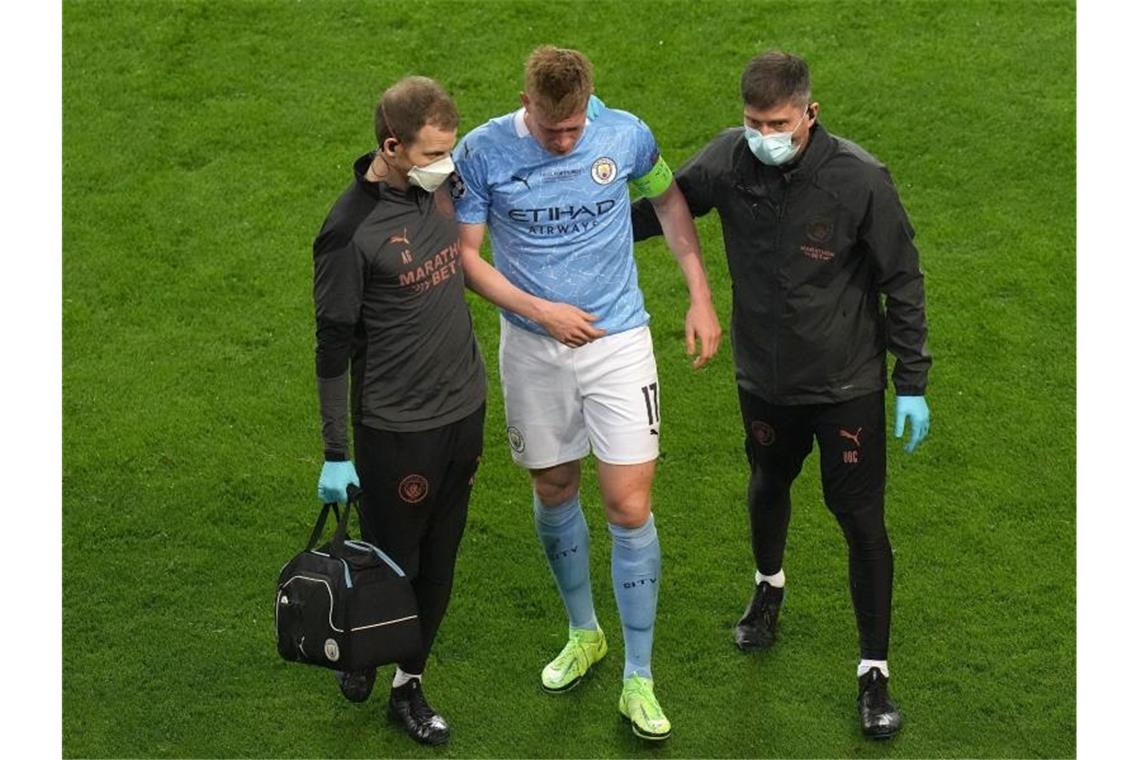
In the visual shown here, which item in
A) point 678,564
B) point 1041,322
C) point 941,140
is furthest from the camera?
point 941,140

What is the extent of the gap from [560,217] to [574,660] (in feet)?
4.91

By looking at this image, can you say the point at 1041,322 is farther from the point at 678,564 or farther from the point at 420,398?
the point at 420,398

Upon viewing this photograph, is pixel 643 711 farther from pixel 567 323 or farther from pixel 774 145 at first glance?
pixel 774 145

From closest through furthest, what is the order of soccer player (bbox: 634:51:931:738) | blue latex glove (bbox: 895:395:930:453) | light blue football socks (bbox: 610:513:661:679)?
soccer player (bbox: 634:51:931:738) → blue latex glove (bbox: 895:395:930:453) → light blue football socks (bbox: 610:513:661:679)

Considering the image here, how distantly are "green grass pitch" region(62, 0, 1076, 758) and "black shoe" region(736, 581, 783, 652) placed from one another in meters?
0.06

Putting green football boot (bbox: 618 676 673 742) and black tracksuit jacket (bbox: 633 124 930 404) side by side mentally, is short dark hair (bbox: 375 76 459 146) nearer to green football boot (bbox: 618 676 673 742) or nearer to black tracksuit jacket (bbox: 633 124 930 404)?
black tracksuit jacket (bbox: 633 124 930 404)

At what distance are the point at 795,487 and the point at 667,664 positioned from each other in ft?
3.66

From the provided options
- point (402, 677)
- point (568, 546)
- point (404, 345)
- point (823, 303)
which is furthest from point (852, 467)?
point (402, 677)

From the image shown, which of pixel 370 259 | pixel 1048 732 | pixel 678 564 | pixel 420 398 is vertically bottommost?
pixel 1048 732

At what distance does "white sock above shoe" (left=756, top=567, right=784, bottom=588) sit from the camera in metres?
6.40

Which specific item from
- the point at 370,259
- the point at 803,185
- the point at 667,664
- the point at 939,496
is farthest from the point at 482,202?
the point at 939,496

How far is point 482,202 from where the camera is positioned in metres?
5.59

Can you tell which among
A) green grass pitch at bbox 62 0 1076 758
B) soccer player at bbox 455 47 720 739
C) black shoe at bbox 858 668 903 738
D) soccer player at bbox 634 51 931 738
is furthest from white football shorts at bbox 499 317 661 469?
black shoe at bbox 858 668 903 738

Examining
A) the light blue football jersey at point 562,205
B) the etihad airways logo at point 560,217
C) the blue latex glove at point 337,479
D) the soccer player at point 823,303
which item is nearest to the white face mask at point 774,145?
the soccer player at point 823,303
